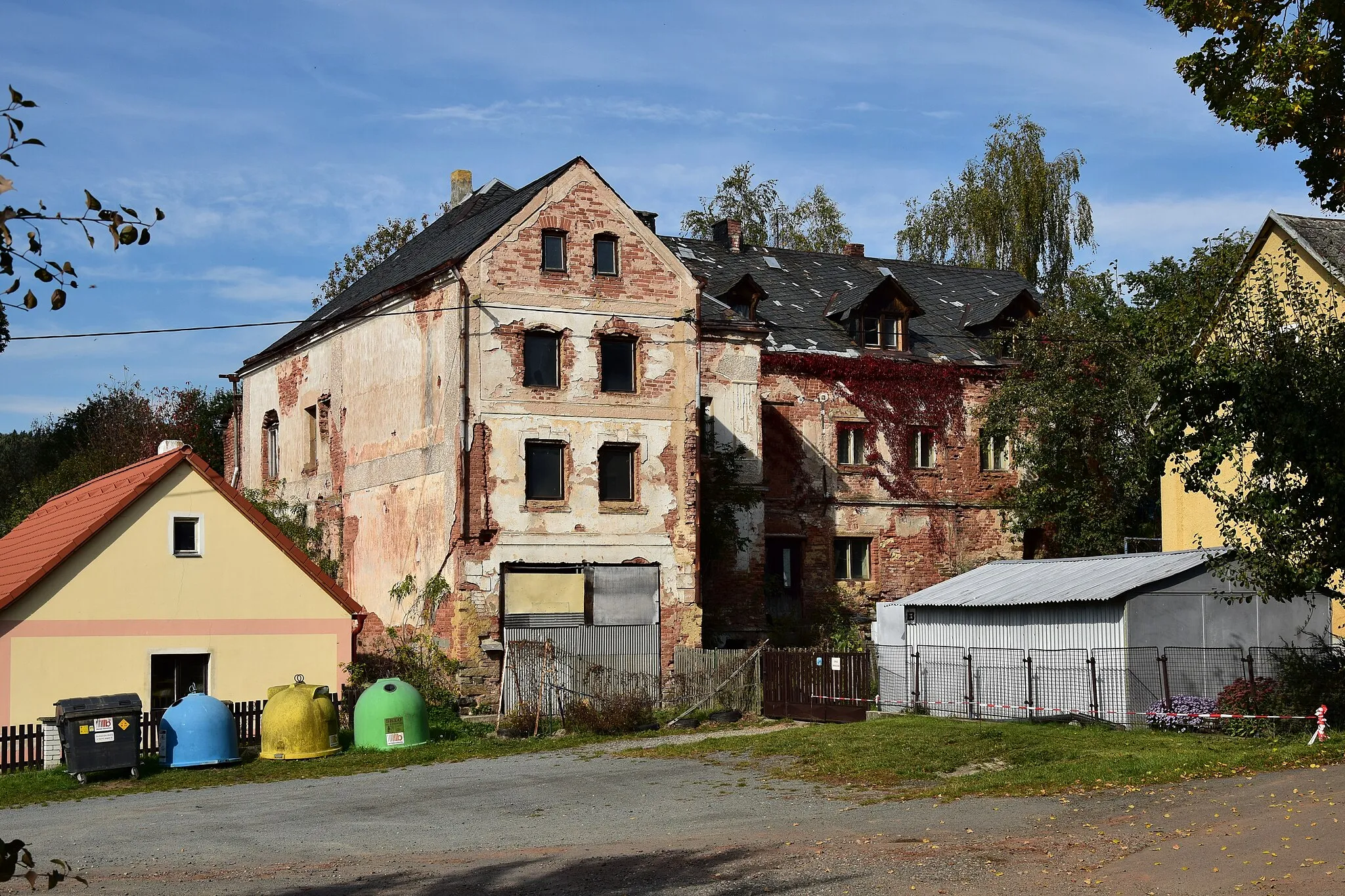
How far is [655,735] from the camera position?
2781 centimetres

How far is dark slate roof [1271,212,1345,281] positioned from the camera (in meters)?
29.5

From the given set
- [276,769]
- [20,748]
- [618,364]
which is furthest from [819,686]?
[20,748]

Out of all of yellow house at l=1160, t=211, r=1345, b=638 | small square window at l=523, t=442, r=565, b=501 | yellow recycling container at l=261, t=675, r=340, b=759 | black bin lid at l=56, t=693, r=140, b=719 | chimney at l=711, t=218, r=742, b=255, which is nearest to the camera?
black bin lid at l=56, t=693, r=140, b=719

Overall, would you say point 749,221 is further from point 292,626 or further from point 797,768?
point 797,768

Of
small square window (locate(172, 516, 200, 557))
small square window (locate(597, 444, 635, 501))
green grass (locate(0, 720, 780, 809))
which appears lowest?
green grass (locate(0, 720, 780, 809))

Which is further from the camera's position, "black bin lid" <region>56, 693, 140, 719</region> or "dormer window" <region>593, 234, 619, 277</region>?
"dormer window" <region>593, 234, 619, 277</region>

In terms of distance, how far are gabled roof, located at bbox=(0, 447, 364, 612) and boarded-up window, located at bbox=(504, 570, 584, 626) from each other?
4414mm

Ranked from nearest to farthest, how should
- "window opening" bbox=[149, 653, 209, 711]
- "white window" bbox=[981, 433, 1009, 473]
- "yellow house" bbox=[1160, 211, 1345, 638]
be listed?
"window opening" bbox=[149, 653, 209, 711] → "yellow house" bbox=[1160, 211, 1345, 638] → "white window" bbox=[981, 433, 1009, 473]

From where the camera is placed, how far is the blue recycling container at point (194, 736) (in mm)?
23703

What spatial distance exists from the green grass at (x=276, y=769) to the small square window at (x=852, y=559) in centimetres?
1326

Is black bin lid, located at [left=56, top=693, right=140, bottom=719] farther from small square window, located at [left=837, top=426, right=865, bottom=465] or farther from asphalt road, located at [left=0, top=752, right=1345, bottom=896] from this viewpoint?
small square window, located at [left=837, top=426, right=865, bottom=465]

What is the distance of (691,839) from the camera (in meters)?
15.3

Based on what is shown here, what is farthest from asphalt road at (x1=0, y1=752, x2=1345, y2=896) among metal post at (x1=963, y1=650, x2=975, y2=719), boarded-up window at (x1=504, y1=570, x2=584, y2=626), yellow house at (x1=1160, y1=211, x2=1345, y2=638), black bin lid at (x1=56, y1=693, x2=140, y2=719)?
yellow house at (x1=1160, y1=211, x2=1345, y2=638)

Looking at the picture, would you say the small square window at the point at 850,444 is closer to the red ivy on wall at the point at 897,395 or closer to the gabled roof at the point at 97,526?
the red ivy on wall at the point at 897,395
